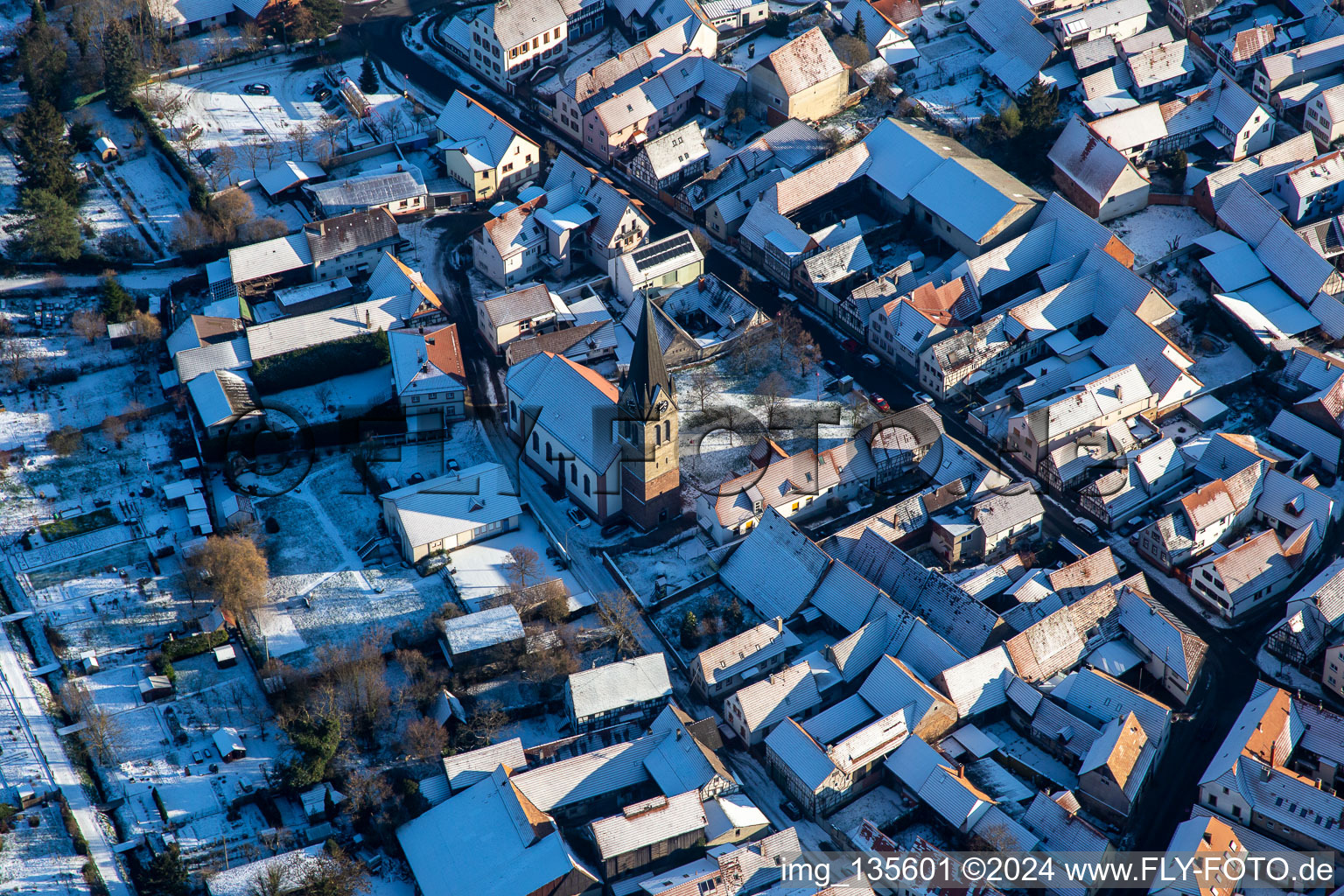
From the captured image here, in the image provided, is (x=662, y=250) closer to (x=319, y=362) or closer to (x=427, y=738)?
(x=319, y=362)

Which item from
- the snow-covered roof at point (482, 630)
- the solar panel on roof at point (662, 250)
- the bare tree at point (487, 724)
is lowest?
the bare tree at point (487, 724)

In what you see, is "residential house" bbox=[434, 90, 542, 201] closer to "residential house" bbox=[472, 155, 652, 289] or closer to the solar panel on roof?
"residential house" bbox=[472, 155, 652, 289]

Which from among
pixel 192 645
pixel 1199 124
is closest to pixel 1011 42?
pixel 1199 124

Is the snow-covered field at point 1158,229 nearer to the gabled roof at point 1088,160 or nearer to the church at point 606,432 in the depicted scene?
the gabled roof at point 1088,160

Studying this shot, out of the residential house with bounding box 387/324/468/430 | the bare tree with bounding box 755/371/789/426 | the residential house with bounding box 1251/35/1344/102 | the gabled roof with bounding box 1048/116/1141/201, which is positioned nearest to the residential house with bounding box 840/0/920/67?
the gabled roof with bounding box 1048/116/1141/201

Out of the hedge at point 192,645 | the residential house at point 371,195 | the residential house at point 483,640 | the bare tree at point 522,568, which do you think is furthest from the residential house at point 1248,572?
the residential house at point 371,195

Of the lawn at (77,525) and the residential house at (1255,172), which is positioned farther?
the residential house at (1255,172)

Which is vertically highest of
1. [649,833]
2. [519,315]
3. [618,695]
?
[519,315]
